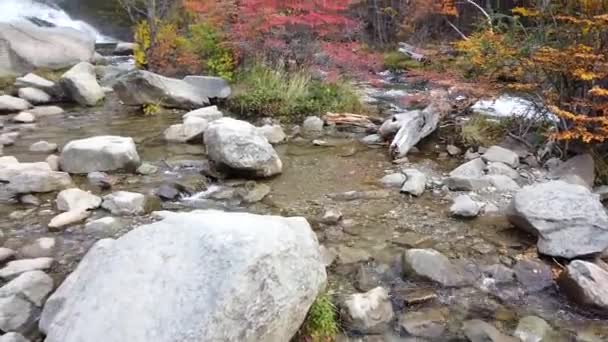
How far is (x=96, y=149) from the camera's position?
19.5ft

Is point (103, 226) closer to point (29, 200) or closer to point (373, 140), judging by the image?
point (29, 200)

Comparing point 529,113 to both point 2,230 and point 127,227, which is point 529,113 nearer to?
point 127,227

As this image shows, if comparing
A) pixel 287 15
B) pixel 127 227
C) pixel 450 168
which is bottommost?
pixel 450 168

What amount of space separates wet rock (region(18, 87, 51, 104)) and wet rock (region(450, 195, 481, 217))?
7.85 meters

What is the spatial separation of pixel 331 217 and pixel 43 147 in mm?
4167

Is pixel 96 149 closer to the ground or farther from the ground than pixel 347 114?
farther from the ground

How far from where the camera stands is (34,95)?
9508 mm

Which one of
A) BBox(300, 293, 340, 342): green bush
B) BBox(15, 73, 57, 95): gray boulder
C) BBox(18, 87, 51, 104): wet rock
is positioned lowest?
BBox(300, 293, 340, 342): green bush

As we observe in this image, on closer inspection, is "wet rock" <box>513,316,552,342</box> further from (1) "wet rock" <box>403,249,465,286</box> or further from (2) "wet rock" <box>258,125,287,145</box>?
(2) "wet rock" <box>258,125,287,145</box>

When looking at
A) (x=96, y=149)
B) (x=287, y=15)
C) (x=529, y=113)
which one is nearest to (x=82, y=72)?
(x=287, y=15)

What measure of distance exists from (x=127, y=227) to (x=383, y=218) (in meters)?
2.38

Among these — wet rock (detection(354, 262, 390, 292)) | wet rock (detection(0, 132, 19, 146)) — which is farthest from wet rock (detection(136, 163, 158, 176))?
wet rock (detection(354, 262, 390, 292))

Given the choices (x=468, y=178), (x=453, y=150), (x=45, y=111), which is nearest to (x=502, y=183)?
(x=468, y=178)

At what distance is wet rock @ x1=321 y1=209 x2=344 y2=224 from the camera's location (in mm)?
4879
